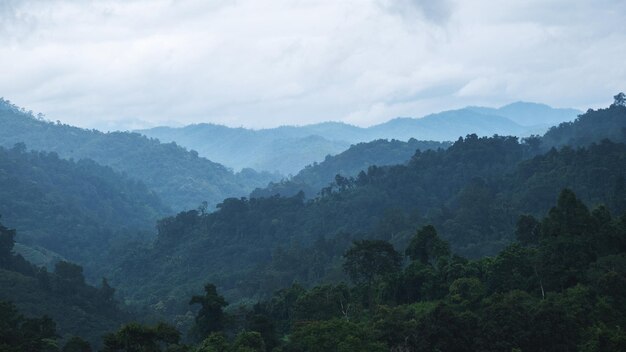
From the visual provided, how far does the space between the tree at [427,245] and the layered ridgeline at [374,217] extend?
2001 cm

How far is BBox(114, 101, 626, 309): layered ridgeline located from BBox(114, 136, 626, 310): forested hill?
13cm

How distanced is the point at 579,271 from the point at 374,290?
11633 mm

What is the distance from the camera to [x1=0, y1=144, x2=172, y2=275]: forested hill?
111 metres

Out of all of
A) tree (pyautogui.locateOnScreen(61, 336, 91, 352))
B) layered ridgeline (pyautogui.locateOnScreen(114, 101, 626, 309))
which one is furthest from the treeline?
layered ridgeline (pyautogui.locateOnScreen(114, 101, 626, 309))

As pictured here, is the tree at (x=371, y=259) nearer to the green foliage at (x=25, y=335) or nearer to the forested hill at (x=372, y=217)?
the green foliage at (x=25, y=335)

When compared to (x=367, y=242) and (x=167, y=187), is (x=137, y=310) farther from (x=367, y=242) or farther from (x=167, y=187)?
(x=167, y=187)

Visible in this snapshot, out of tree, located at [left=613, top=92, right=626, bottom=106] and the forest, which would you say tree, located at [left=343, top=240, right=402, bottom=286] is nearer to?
the forest

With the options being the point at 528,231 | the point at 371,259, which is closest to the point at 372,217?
the point at 528,231

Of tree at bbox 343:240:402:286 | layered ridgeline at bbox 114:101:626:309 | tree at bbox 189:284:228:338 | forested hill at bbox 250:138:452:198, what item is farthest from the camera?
forested hill at bbox 250:138:452:198

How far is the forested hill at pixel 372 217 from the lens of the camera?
72188 millimetres

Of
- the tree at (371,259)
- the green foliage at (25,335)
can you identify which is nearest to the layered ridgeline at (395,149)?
the tree at (371,259)

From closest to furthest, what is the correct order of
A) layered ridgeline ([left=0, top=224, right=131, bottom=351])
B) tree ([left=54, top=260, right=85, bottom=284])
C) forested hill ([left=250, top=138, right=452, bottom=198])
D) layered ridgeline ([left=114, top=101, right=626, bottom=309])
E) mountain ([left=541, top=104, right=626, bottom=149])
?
layered ridgeline ([left=0, top=224, right=131, bottom=351]), tree ([left=54, top=260, right=85, bottom=284]), layered ridgeline ([left=114, top=101, right=626, bottom=309]), mountain ([left=541, top=104, right=626, bottom=149]), forested hill ([left=250, top=138, right=452, bottom=198])

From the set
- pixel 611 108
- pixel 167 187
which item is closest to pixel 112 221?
pixel 167 187

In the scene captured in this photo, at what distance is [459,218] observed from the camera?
247ft
